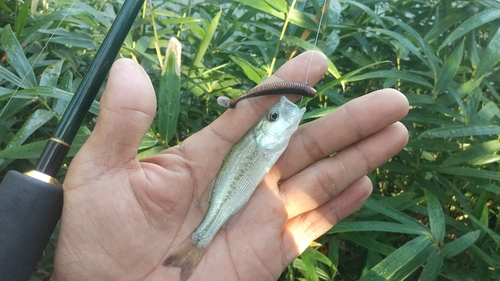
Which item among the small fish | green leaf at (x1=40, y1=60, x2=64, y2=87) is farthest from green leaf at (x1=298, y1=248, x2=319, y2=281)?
green leaf at (x1=40, y1=60, x2=64, y2=87)

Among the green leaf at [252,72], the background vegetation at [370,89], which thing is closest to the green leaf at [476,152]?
the background vegetation at [370,89]

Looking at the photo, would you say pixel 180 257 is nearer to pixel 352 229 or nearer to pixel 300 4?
pixel 352 229

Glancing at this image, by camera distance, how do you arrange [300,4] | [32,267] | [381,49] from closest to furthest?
[32,267]
[300,4]
[381,49]

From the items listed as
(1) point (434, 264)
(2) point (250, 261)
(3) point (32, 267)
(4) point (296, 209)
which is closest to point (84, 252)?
(3) point (32, 267)

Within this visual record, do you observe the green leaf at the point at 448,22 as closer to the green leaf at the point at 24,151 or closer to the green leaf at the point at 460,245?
the green leaf at the point at 460,245

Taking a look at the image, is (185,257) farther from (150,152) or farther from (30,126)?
(30,126)

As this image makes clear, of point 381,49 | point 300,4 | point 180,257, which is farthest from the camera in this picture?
point 381,49
